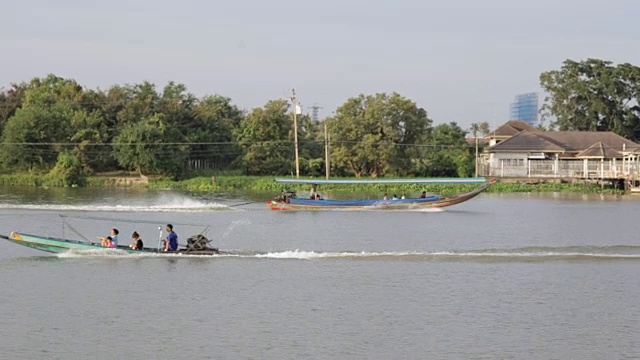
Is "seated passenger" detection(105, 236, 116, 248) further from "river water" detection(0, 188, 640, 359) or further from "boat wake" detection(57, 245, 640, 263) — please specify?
"boat wake" detection(57, 245, 640, 263)

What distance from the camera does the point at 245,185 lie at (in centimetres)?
7125

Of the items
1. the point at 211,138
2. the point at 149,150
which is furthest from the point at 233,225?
the point at 211,138

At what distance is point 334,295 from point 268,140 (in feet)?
193

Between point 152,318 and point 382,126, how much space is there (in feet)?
195

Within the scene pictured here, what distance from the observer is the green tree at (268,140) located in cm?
8088

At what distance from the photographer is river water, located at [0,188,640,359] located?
1878cm

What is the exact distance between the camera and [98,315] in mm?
21172

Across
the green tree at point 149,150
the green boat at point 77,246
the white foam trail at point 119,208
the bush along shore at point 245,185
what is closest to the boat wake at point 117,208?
the white foam trail at point 119,208

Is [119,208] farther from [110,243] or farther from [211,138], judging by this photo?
[211,138]

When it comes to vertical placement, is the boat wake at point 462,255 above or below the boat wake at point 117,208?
below

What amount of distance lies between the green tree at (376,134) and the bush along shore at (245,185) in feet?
29.2

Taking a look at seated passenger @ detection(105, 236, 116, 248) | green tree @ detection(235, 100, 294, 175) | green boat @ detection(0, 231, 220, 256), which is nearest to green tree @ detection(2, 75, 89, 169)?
green tree @ detection(235, 100, 294, 175)

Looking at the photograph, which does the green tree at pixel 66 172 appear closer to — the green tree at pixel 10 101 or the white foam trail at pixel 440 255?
the green tree at pixel 10 101

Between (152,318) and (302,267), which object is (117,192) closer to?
(302,267)
